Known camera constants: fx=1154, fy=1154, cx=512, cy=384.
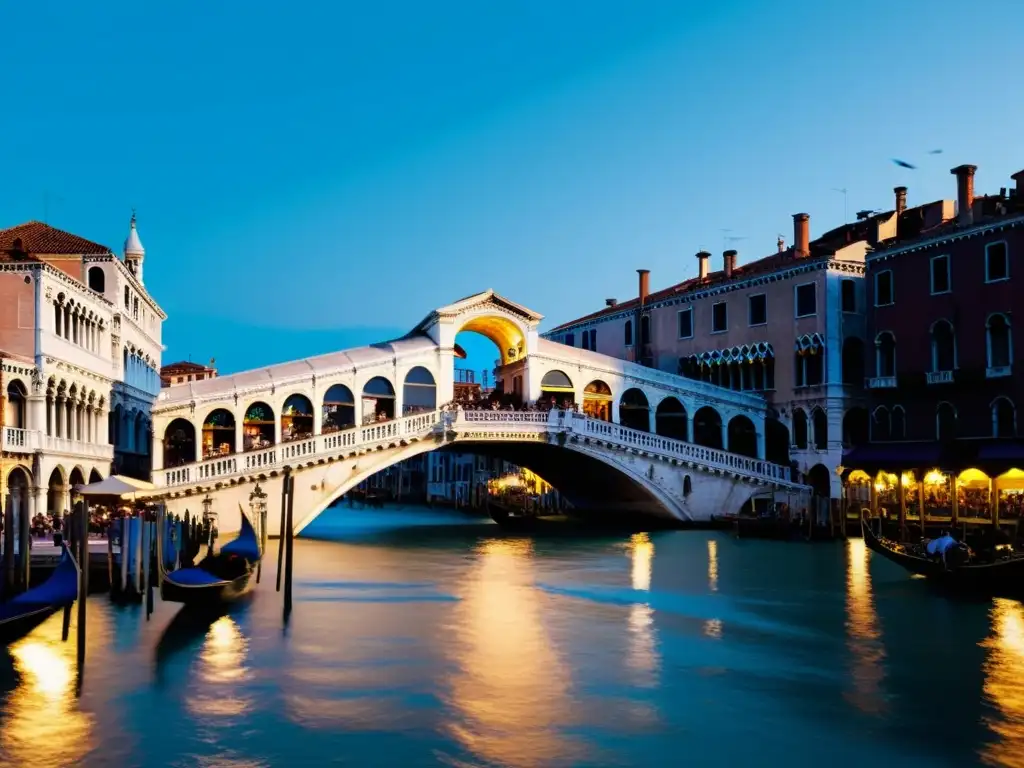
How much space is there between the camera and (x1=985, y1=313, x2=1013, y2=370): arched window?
2380 cm

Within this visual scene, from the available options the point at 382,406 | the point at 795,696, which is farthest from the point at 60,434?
the point at 795,696

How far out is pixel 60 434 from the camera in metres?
21.1

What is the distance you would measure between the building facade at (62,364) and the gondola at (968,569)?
13.6 metres

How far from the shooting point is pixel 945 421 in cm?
2525

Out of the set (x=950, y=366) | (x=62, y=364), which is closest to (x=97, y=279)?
(x=62, y=364)

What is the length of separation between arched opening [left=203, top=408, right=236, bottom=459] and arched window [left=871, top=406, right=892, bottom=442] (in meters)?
15.1

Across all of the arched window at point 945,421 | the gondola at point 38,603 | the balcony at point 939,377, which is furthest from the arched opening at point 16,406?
the arched window at point 945,421

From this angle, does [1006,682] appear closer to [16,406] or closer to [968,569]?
[968,569]

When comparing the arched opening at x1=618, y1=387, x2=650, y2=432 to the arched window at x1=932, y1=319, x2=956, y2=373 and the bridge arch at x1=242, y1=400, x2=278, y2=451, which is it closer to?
the arched window at x1=932, y1=319, x2=956, y2=373

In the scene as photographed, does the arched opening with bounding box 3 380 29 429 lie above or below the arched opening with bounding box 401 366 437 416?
below

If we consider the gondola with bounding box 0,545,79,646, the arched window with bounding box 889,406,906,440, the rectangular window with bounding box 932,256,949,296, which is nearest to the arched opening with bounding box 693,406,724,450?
the arched window with bounding box 889,406,906,440

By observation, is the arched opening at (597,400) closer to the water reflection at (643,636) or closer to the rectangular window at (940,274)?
the rectangular window at (940,274)

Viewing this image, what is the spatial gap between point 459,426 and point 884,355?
10.3 m

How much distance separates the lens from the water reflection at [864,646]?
10.1 m
